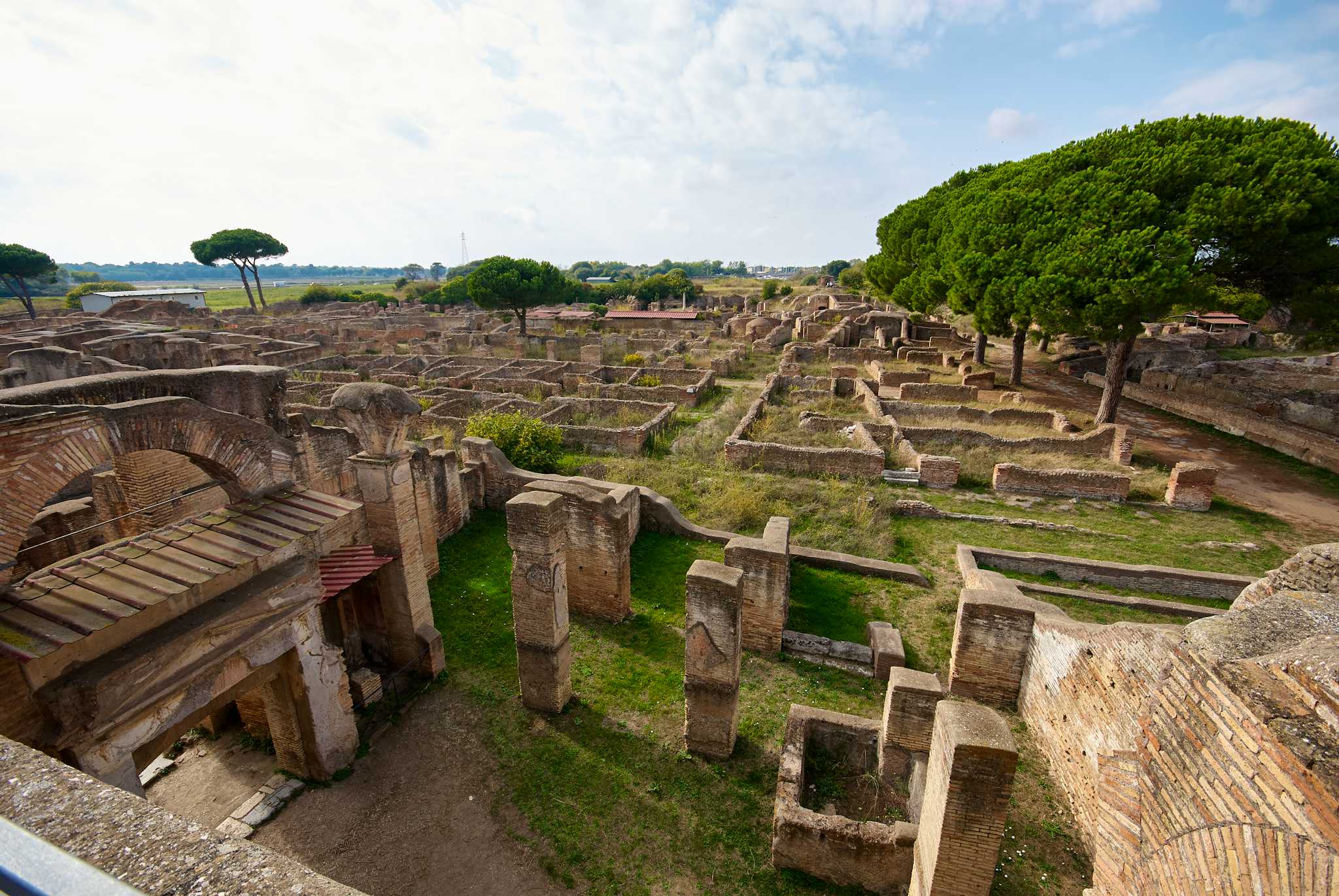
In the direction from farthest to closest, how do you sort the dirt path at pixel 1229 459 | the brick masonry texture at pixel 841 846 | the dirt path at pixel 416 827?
the dirt path at pixel 1229 459, the dirt path at pixel 416 827, the brick masonry texture at pixel 841 846

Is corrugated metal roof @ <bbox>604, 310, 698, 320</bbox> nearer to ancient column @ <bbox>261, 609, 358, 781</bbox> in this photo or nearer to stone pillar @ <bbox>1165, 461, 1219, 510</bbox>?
stone pillar @ <bbox>1165, 461, 1219, 510</bbox>

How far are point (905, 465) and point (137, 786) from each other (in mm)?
14942

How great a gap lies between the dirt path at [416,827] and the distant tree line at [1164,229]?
724 inches

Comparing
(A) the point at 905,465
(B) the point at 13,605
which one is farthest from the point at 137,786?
(A) the point at 905,465

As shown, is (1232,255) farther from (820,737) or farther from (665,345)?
(665,345)

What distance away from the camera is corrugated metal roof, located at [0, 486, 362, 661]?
4051mm

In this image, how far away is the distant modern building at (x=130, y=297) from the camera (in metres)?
54.0

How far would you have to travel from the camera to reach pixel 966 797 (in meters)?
4.21

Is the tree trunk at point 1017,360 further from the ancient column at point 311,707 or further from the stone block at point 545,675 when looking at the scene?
the ancient column at point 311,707

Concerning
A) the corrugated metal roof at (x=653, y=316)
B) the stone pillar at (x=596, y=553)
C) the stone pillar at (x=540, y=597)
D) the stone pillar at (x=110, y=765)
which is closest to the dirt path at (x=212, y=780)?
the stone pillar at (x=110, y=765)

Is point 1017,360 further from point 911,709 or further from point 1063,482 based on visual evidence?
point 911,709

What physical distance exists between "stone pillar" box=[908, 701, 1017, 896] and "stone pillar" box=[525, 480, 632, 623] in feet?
17.6

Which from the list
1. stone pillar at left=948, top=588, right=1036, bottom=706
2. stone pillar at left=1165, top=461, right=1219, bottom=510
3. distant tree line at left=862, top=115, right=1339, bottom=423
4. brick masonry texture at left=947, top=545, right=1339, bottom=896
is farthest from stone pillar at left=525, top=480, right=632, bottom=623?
distant tree line at left=862, top=115, right=1339, bottom=423

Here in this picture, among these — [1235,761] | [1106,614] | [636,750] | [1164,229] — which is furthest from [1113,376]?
[636,750]
